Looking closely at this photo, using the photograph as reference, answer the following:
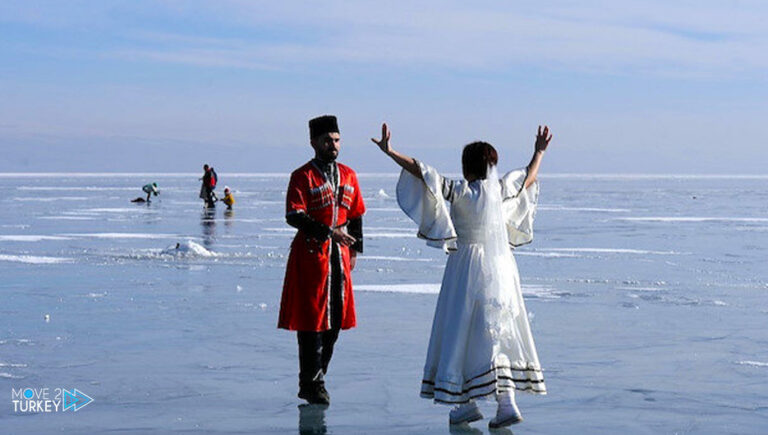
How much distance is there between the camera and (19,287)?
39.5 ft

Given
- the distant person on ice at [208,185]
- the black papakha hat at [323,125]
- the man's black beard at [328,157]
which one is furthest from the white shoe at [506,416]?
the distant person on ice at [208,185]

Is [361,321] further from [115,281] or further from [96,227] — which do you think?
[96,227]

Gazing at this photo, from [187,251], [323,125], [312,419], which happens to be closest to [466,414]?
[312,419]

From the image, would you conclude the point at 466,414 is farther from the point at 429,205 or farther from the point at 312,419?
the point at 429,205

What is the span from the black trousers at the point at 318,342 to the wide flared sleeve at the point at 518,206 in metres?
1.03

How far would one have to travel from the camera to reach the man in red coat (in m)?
6.30

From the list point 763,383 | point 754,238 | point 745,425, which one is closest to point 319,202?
point 745,425

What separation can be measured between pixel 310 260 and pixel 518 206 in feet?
4.04

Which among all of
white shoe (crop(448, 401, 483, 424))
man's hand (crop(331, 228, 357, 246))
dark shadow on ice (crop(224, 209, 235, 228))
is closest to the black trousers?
man's hand (crop(331, 228, 357, 246))

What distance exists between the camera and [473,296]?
578 centimetres

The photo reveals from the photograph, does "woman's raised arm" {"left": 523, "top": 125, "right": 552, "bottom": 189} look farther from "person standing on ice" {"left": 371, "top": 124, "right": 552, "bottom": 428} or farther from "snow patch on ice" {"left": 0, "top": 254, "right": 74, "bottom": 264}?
"snow patch on ice" {"left": 0, "top": 254, "right": 74, "bottom": 264}

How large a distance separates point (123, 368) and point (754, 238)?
17.0 meters

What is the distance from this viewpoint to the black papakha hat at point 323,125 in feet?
20.9

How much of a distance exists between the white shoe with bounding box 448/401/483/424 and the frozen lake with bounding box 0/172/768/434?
6 cm
